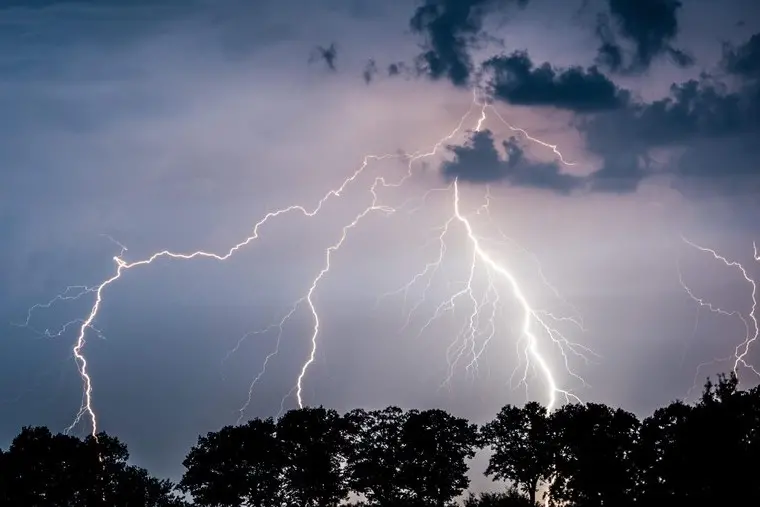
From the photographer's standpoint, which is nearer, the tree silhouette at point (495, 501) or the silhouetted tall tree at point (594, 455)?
the tree silhouette at point (495, 501)

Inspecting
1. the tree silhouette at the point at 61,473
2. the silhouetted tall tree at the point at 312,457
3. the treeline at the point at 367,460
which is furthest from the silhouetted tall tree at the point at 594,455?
the tree silhouette at the point at 61,473

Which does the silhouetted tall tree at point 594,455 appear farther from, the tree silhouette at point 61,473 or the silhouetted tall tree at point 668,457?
the tree silhouette at point 61,473

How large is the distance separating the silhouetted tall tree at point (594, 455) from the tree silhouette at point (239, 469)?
715 inches

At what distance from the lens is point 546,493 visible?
146ft

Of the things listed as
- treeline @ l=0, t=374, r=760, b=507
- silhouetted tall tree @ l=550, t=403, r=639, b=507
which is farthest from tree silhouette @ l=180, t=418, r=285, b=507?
silhouetted tall tree @ l=550, t=403, r=639, b=507

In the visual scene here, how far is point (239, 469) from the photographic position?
49.5 metres

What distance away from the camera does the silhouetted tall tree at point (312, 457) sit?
48.6 metres

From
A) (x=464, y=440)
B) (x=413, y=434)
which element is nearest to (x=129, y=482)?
(x=413, y=434)

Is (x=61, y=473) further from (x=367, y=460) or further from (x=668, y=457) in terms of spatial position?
(x=668, y=457)

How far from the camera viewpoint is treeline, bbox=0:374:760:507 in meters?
42.4

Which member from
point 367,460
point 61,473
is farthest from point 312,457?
point 61,473

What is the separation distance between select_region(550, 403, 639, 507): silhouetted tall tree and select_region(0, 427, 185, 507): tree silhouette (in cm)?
2742

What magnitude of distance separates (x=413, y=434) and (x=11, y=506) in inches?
977

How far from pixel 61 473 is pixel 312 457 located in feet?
51.8
